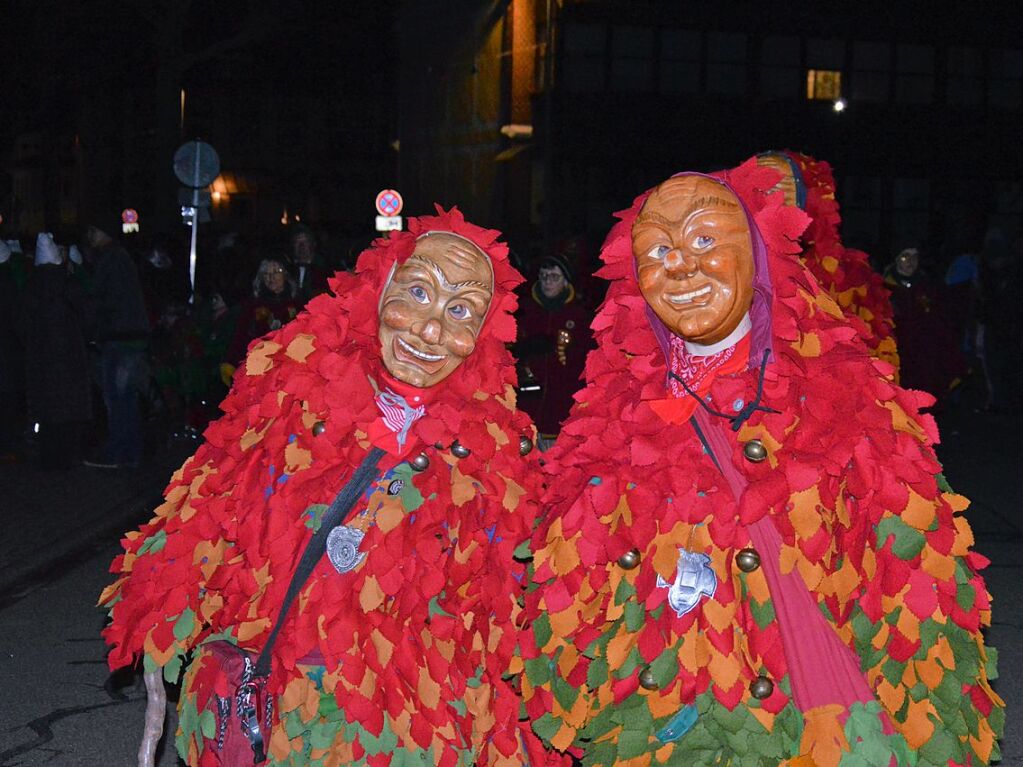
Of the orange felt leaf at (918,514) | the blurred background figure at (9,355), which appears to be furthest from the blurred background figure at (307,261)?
the orange felt leaf at (918,514)

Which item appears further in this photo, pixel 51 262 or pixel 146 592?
pixel 51 262

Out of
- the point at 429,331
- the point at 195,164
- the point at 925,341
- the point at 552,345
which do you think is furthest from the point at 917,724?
the point at 195,164

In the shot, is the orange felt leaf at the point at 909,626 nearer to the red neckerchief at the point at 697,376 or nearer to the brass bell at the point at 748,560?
the brass bell at the point at 748,560

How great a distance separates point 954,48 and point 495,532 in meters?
31.5

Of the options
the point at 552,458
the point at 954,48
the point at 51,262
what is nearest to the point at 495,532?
the point at 552,458

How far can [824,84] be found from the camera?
32.2 metres

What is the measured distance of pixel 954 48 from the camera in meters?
32.6

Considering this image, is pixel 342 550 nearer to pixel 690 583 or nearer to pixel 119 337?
pixel 690 583

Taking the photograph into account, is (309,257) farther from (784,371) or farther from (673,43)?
(673,43)

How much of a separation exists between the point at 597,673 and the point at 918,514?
2.55 ft

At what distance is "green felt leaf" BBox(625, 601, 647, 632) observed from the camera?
10.7 ft

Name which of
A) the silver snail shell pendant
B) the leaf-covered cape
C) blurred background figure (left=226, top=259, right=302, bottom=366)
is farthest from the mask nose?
blurred background figure (left=226, top=259, right=302, bottom=366)

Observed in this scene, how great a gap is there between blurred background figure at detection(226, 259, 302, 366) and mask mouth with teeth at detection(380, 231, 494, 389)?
595cm

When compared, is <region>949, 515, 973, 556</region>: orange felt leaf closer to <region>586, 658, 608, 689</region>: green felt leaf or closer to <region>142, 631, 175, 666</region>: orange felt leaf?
<region>586, 658, 608, 689</region>: green felt leaf
